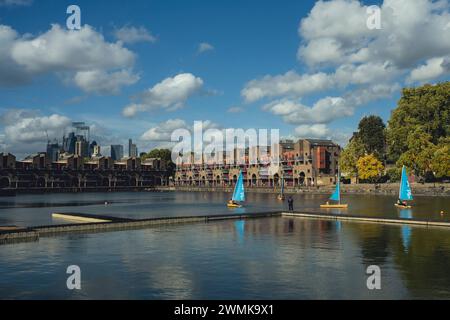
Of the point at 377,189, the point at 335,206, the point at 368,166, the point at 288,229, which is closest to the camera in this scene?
the point at 288,229

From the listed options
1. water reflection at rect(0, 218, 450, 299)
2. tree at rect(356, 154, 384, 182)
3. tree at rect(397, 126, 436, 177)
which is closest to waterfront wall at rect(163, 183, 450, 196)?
tree at rect(356, 154, 384, 182)

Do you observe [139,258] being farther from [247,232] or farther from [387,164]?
[387,164]

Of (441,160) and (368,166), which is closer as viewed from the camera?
(441,160)

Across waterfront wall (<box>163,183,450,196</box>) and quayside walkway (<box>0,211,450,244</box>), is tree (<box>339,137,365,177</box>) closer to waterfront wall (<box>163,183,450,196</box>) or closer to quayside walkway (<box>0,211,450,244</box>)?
waterfront wall (<box>163,183,450,196</box>)

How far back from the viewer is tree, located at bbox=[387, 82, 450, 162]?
115 meters

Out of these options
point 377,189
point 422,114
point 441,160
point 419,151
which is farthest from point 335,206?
point 377,189

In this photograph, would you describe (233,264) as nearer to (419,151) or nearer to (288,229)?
(288,229)

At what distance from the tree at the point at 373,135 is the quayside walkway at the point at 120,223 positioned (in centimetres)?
10089

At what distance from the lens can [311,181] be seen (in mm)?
173500

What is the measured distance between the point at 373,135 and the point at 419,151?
3529 cm

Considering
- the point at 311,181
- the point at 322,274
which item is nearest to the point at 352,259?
the point at 322,274

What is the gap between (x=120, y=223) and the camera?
41.4 m

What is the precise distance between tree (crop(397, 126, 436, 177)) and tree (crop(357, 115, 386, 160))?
103 feet

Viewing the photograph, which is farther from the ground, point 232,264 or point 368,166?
point 368,166
